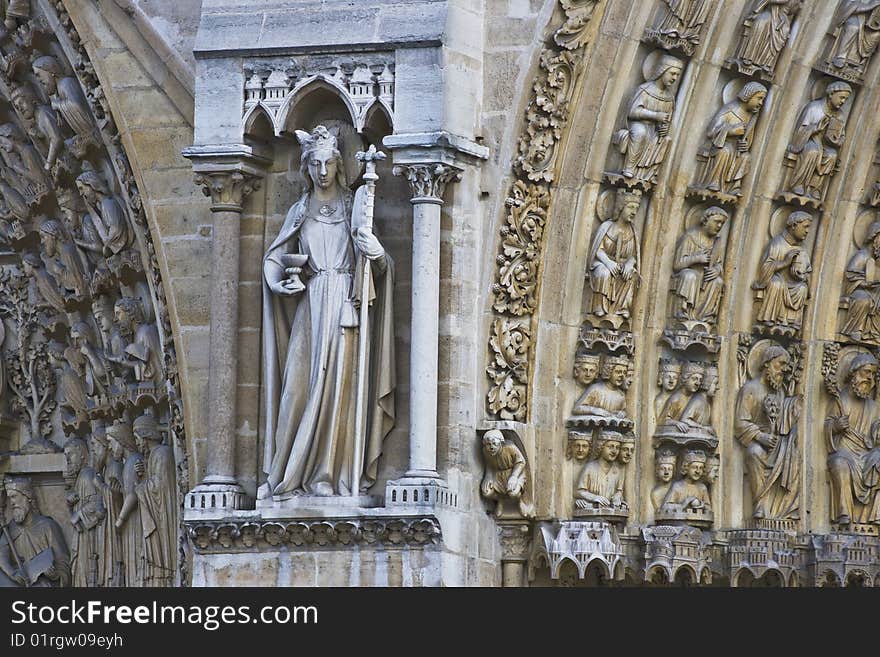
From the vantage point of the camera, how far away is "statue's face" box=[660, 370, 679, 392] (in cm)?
1570

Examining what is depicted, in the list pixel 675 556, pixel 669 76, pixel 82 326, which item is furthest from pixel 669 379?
pixel 82 326

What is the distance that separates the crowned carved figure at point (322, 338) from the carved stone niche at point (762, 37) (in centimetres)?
222

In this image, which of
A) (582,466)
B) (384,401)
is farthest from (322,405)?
(582,466)

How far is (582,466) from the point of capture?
51.0 feet

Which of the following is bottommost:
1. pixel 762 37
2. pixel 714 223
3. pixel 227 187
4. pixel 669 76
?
pixel 714 223

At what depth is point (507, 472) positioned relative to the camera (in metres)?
15.3

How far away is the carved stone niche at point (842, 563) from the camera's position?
1559 centimetres

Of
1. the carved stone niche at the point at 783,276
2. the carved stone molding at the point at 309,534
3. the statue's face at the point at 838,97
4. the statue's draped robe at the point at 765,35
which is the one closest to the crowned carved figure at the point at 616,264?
the carved stone niche at the point at 783,276

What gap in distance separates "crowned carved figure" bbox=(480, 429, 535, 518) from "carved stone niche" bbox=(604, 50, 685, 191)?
1.52m

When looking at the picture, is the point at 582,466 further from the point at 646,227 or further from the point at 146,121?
the point at 146,121

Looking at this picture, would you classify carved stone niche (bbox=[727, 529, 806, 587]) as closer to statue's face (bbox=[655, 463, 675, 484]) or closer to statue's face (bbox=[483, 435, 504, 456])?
statue's face (bbox=[655, 463, 675, 484])

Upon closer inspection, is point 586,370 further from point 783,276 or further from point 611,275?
point 783,276

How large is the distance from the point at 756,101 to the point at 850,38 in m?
0.63

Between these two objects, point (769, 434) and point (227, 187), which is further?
point (769, 434)
